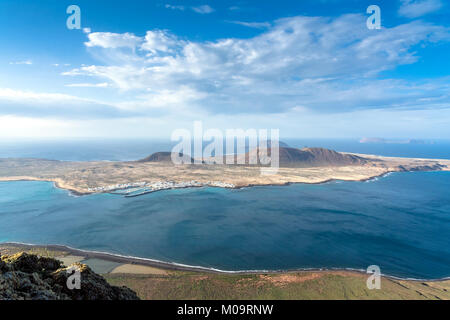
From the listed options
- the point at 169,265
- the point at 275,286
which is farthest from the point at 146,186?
the point at 275,286

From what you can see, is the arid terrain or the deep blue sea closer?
the deep blue sea

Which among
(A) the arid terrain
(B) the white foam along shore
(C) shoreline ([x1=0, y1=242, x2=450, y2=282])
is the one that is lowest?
(C) shoreline ([x1=0, y1=242, x2=450, y2=282])

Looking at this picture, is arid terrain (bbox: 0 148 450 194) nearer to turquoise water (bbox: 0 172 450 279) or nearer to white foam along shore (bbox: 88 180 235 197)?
white foam along shore (bbox: 88 180 235 197)

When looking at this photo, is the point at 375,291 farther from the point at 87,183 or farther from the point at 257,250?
the point at 87,183

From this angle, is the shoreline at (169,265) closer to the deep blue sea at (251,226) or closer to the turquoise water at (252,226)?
the deep blue sea at (251,226)

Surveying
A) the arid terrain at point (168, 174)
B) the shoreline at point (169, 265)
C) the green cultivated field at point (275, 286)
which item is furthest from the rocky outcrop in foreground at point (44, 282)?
the arid terrain at point (168, 174)

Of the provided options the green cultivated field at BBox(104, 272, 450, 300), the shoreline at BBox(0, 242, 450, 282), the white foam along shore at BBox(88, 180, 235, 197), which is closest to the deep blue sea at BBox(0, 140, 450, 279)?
the shoreline at BBox(0, 242, 450, 282)

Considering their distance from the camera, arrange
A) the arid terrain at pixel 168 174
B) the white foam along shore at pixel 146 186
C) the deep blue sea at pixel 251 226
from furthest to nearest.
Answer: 1. the arid terrain at pixel 168 174
2. the white foam along shore at pixel 146 186
3. the deep blue sea at pixel 251 226
